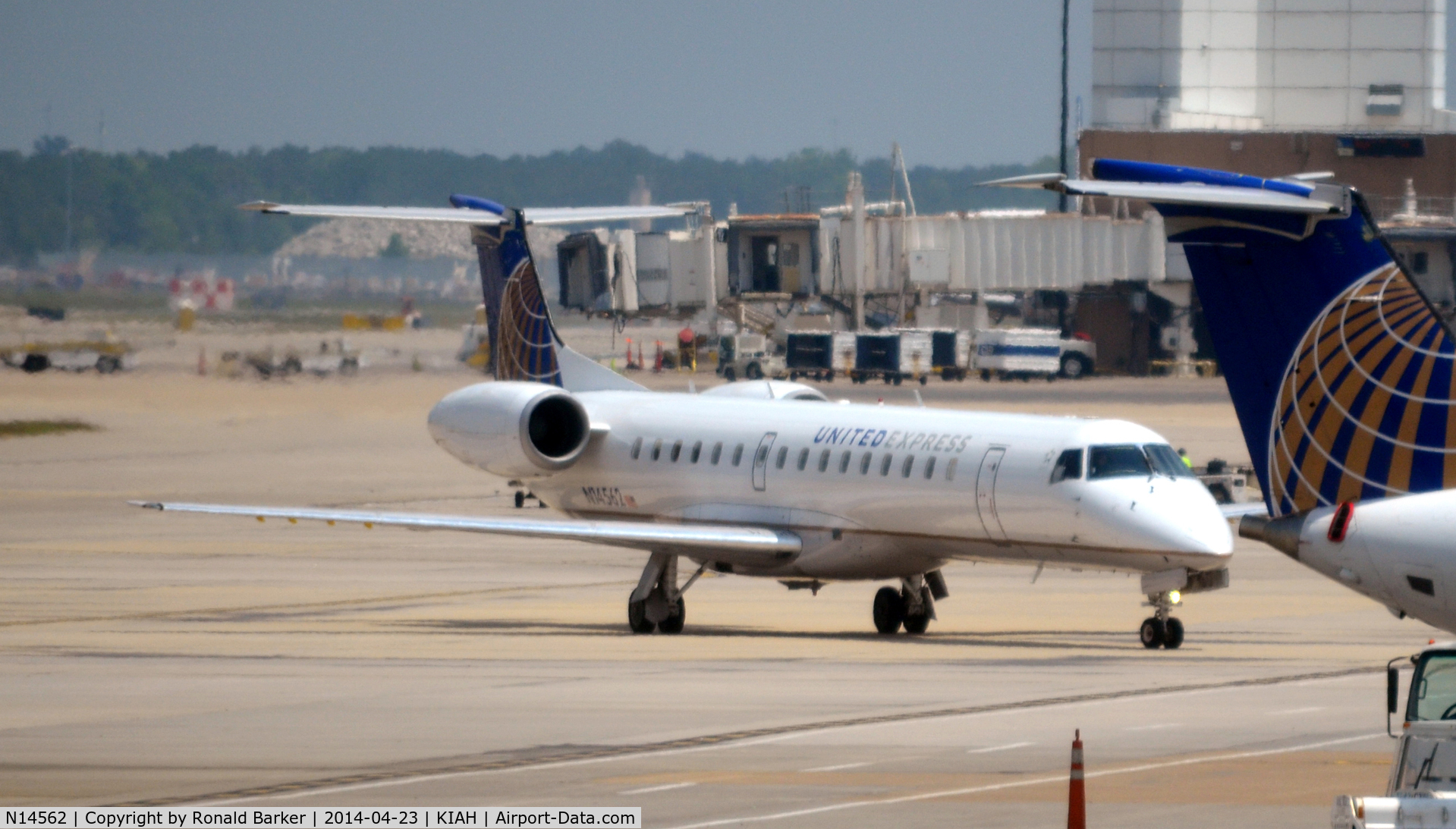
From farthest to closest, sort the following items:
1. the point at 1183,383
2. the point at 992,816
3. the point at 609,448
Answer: the point at 1183,383, the point at 609,448, the point at 992,816

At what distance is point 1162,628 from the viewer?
88.8 ft

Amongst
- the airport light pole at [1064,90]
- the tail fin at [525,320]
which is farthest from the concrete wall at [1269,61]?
the tail fin at [525,320]

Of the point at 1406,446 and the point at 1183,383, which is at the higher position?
the point at 1406,446

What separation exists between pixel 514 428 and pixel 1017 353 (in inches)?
2966

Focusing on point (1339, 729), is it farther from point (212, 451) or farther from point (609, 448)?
point (212, 451)

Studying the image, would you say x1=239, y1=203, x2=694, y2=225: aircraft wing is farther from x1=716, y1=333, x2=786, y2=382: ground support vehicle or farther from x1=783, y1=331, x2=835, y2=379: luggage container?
x1=716, y1=333, x2=786, y2=382: ground support vehicle

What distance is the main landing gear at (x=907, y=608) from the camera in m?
30.2

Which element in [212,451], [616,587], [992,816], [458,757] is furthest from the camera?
[212,451]

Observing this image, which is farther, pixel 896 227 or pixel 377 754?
pixel 896 227

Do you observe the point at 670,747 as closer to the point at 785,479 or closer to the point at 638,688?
the point at 638,688

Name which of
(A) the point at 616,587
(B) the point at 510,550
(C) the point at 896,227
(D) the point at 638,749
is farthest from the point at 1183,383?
(D) the point at 638,749

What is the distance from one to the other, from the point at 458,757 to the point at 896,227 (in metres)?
91.9

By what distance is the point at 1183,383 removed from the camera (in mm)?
105438

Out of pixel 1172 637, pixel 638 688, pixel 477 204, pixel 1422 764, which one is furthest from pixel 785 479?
pixel 1422 764
